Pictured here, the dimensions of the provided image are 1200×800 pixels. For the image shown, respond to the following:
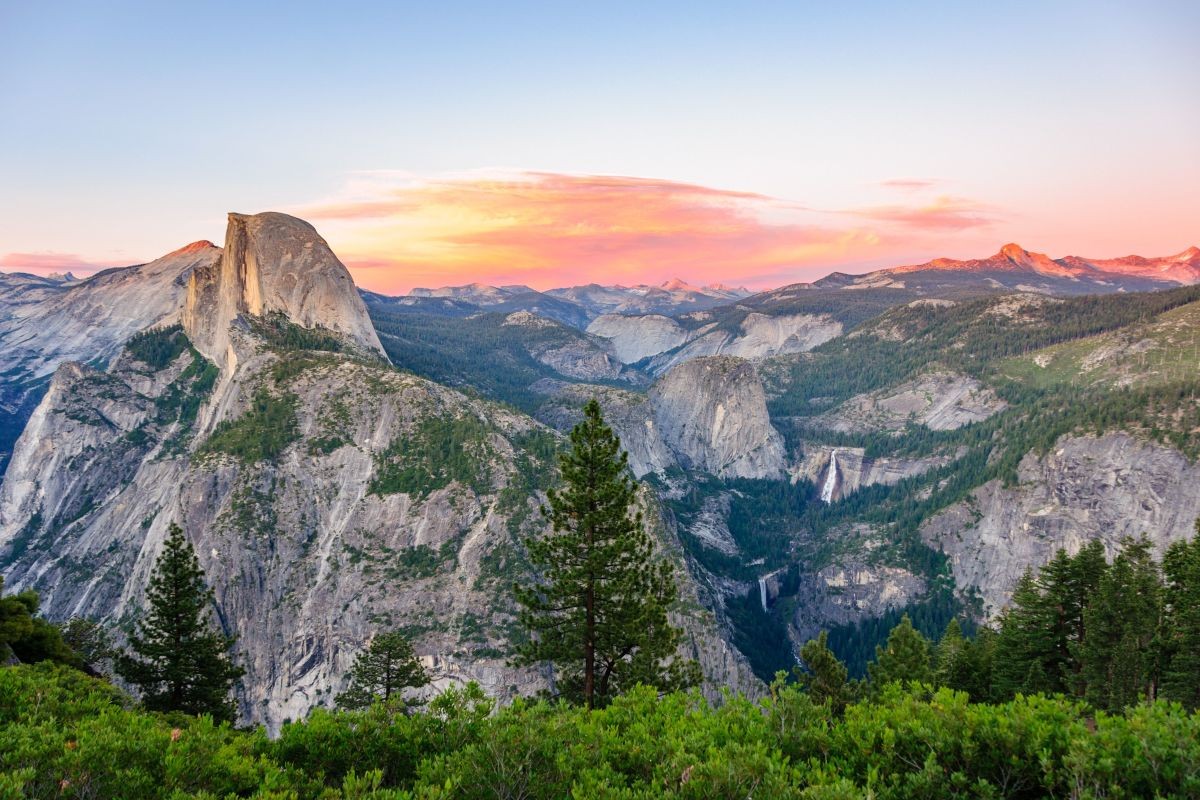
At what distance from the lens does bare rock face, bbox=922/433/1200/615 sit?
4469 inches

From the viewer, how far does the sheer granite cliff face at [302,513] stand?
277 ft

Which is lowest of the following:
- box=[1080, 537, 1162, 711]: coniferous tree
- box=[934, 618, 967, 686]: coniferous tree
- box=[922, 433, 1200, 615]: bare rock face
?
box=[922, 433, 1200, 615]: bare rock face

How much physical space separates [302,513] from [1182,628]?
324 ft

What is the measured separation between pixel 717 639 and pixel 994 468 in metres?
92.3

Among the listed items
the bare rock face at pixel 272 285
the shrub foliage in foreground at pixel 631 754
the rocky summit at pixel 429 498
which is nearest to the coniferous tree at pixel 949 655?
the rocky summit at pixel 429 498

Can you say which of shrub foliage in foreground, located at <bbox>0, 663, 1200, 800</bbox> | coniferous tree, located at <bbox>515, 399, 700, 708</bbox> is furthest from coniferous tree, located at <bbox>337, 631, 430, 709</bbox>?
shrub foliage in foreground, located at <bbox>0, 663, 1200, 800</bbox>

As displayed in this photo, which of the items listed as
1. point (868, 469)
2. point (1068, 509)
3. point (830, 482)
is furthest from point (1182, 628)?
point (830, 482)

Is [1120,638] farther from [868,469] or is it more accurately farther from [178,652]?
[868,469]

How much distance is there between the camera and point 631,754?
13695mm

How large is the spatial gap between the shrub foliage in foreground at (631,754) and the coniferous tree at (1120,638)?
32258 mm

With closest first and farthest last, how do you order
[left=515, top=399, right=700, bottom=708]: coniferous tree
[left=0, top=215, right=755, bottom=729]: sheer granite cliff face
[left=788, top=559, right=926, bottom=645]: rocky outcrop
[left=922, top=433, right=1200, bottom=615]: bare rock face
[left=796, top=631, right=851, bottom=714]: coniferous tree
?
[left=515, top=399, right=700, bottom=708]: coniferous tree, [left=796, top=631, right=851, bottom=714]: coniferous tree, [left=0, top=215, right=755, bottom=729]: sheer granite cliff face, [left=922, top=433, right=1200, bottom=615]: bare rock face, [left=788, top=559, right=926, bottom=645]: rocky outcrop

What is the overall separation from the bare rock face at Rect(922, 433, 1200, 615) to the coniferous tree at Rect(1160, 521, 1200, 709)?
267 feet

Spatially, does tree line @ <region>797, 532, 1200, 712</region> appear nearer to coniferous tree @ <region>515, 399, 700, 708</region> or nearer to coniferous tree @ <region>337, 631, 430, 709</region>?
coniferous tree @ <region>515, 399, 700, 708</region>

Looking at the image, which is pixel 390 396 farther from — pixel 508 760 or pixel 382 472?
pixel 508 760
